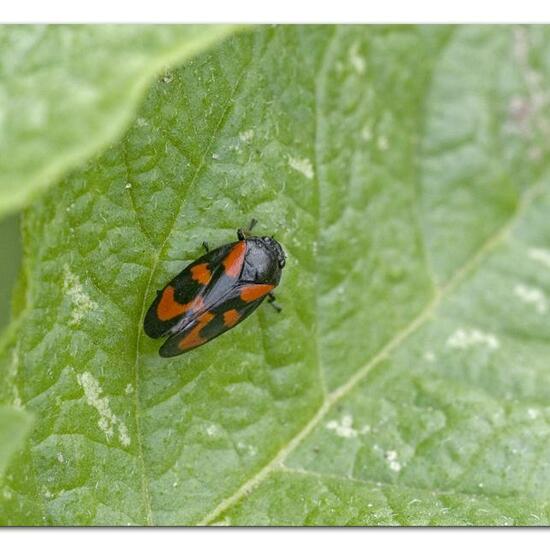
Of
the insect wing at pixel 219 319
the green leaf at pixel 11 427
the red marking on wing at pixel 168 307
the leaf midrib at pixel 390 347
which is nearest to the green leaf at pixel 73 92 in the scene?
the green leaf at pixel 11 427

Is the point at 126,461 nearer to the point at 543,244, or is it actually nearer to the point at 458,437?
the point at 458,437

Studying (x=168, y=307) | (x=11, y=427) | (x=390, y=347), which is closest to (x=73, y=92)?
(x=11, y=427)

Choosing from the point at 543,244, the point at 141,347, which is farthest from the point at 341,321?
the point at 543,244

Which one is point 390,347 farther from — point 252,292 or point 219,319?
point 219,319

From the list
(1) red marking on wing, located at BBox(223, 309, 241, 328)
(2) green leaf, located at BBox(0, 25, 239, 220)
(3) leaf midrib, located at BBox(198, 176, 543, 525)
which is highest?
(2) green leaf, located at BBox(0, 25, 239, 220)

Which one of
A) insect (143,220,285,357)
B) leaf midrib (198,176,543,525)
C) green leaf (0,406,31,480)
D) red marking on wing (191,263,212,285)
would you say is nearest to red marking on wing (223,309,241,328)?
insect (143,220,285,357)

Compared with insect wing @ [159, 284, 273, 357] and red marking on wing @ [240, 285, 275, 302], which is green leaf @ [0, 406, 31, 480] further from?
red marking on wing @ [240, 285, 275, 302]
